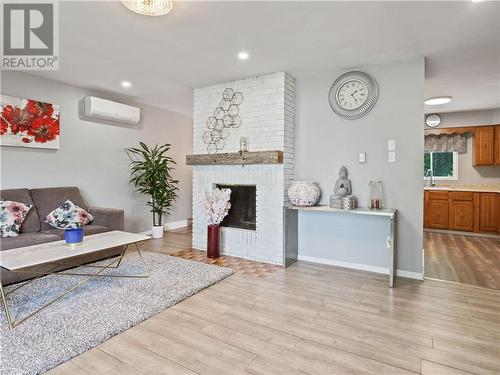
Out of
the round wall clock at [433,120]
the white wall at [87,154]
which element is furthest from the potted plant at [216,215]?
the round wall clock at [433,120]

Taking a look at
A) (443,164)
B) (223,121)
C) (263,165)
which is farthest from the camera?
(443,164)

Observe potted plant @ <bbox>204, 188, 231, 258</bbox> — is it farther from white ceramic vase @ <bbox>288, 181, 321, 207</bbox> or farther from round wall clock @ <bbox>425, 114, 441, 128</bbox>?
round wall clock @ <bbox>425, 114, 441, 128</bbox>

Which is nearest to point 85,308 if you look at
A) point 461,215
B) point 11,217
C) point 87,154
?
point 11,217

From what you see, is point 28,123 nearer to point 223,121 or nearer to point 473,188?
point 223,121

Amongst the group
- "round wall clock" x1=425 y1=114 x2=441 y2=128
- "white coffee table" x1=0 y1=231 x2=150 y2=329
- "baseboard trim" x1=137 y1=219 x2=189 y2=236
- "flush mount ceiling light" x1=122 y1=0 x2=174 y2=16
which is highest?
"round wall clock" x1=425 y1=114 x2=441 y2=128

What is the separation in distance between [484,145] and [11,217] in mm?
7549

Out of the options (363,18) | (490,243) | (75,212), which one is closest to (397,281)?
(363,18)

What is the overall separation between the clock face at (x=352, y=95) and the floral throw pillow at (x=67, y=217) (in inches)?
141

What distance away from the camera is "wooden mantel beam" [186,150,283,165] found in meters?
3.62

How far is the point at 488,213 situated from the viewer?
528cm

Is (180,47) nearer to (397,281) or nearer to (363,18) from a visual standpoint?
(363,18)

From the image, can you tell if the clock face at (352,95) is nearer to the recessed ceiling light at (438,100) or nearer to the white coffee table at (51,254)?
the recessed ceiling light at (438,100)

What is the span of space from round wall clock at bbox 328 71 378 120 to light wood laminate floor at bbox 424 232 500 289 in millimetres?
2072

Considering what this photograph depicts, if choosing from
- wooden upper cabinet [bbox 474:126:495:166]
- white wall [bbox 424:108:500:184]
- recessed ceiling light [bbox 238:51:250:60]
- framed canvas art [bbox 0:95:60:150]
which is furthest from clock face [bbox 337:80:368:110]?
framed canvas art [bbox 0:95:60:150]
